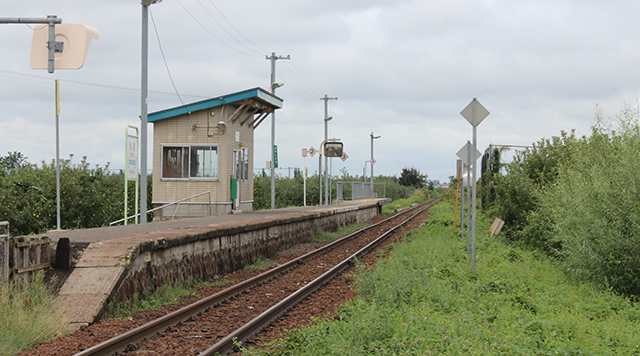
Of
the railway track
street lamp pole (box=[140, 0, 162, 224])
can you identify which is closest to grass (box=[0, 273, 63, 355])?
the railway track

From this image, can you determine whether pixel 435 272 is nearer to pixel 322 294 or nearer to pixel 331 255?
pixel 322 294

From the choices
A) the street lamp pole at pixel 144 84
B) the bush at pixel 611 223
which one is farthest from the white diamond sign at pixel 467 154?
the street lamp pole at pixel 144 84

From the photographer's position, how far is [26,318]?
22.8 ft

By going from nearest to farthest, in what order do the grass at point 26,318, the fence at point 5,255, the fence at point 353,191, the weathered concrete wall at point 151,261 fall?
the grass at point 26,318 → the fence at point 5,255 → the weathered concrete wall at point 151,261 → the fence at point 353,191

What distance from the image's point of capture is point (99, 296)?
7992 millimetres

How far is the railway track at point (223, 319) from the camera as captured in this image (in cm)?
657

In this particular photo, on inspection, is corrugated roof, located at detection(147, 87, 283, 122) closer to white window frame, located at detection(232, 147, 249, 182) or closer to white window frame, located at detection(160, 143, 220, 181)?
white window frame, located at detection(160, 143, 220, 181)

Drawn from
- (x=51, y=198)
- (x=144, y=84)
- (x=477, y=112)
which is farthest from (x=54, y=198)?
(x=477, y=112)

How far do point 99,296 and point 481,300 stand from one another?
5684 millimetres

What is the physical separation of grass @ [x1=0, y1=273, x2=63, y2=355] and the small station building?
44.3 feet

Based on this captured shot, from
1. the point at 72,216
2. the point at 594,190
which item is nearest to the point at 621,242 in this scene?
the point at 594,190

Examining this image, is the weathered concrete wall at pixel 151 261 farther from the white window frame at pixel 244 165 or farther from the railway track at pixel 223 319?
the white window frame at pixel 244 165

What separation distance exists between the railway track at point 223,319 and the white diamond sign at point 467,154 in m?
4.01

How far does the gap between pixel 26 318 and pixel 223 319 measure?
104 inches
